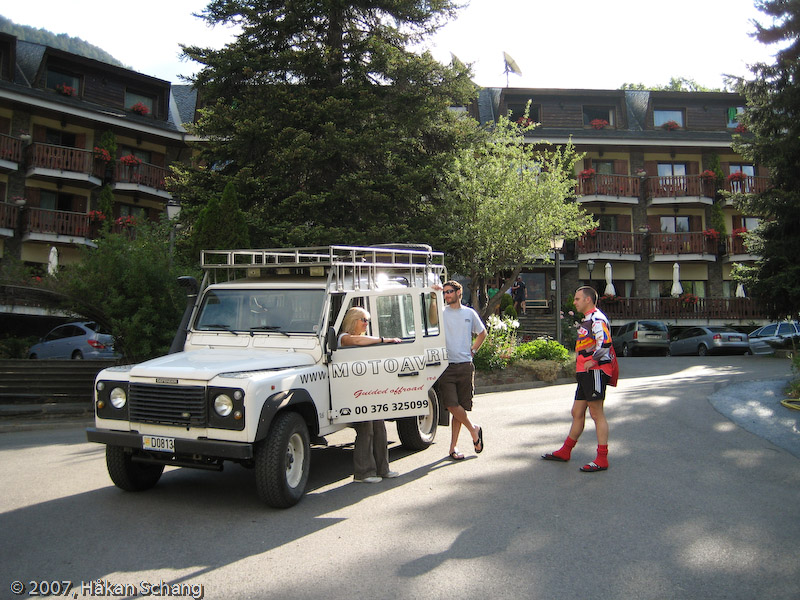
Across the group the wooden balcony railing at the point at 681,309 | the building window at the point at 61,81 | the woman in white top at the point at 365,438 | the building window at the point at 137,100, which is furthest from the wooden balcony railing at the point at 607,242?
the woman in white top at the point at 365,438

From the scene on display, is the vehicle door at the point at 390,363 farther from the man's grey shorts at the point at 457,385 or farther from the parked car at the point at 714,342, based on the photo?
the parked car at the point at 714,342

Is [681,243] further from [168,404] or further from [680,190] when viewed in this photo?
[168,404]

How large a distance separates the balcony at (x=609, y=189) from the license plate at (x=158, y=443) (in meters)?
30.9

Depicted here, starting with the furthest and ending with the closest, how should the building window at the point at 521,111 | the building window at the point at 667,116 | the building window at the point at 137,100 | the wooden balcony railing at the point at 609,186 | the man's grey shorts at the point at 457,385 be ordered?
the building window at the point at 667,116 → the building window at the point at 521,111 → the wooden balcony railing at the point at 609,186 → the building window at the point at 137,100 → the man's grey shorts at the point at 457,385

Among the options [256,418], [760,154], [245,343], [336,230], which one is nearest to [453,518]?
[256,418]

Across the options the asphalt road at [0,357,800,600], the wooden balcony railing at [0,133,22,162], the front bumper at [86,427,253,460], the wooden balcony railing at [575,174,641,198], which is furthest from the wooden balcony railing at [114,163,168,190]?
the front bumper at [86,427,253,460]

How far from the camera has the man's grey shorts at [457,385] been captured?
25.6 feet

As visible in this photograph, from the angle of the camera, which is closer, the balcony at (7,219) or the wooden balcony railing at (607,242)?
the balcony at (7,219)

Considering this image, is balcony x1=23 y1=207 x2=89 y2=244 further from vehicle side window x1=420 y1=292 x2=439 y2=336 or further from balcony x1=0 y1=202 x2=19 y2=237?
vehicle side window x1=420 y1=292 x2=439 y2=336

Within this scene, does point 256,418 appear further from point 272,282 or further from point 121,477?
point 272,282

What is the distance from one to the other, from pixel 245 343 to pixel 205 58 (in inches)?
544

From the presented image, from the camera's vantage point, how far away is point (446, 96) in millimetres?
19000

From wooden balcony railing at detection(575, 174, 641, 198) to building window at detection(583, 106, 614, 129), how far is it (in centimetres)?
367

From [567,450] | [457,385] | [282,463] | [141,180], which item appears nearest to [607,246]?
[141,180]
